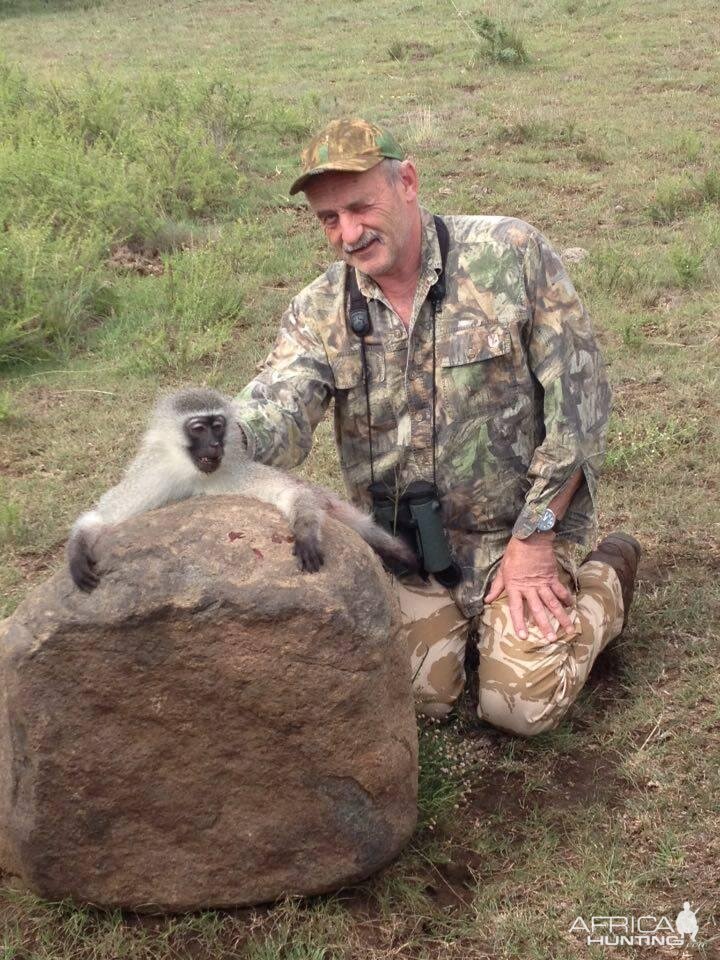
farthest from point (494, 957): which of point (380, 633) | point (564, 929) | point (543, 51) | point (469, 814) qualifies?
point (543, 51)

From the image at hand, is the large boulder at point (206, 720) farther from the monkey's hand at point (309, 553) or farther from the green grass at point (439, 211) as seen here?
the green grass at point (439, 211)

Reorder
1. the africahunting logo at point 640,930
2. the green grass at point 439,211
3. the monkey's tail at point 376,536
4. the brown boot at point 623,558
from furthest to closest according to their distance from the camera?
the brown boot at point 623,558 → the monkey's tail at point 376,536 → the green grass at point 439,211 → the africahunting logo at point 640,930

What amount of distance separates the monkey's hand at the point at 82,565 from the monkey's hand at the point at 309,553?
0.53 meters

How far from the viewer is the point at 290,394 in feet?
12.0

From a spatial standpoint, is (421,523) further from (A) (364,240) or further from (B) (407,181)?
(B) (407,181)

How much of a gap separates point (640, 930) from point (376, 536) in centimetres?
149

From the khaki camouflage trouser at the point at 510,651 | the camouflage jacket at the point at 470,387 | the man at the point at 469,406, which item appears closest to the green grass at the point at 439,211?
the khaki camouflage trouser at the point at 510,651

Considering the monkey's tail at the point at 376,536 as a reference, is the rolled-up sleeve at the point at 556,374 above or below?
above

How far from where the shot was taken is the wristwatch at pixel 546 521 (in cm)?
357

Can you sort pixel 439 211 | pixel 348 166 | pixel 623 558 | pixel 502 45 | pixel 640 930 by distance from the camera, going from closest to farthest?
1. pixel 640 930
2. pixel 348 166
3. pixel 623 558
4. pixel 439 211
5. pixel 502 45

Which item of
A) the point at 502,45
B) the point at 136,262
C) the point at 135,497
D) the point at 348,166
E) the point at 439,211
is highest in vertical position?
the point at 348,166

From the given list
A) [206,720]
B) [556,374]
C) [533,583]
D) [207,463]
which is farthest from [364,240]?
[206,720]

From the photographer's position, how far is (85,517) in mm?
3154

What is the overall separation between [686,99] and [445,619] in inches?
332
